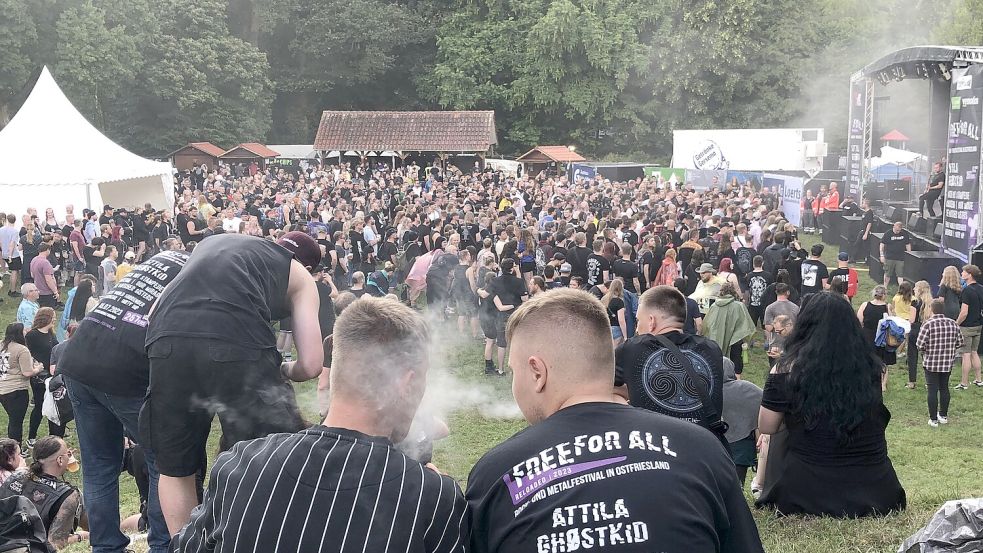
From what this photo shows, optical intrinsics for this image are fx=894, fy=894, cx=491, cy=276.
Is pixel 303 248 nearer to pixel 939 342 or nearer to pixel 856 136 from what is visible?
pixel 939 342

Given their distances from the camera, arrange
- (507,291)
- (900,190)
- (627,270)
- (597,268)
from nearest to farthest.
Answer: (507,291) → (627,270) → (597,268) → (900,190)

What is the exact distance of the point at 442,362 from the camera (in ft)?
42.0

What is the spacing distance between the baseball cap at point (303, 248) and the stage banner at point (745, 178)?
22323 millimetres

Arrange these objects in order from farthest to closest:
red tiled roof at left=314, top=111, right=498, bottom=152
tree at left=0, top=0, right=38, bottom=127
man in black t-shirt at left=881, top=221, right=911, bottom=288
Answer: red tiled roof at left=314, top=111, right=498, bottom=152, tree at left=0, top=0, right=38, bottom=127, man in black t-shirt at left=881, top=221, right=911, bottom=288

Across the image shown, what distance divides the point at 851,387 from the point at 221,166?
36.4 meters

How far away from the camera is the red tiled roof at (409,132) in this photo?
132 ft

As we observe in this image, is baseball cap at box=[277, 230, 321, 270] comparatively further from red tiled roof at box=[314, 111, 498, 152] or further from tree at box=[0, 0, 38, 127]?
tree at box=[0, 0, 38, 127]

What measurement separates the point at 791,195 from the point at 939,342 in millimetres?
14614

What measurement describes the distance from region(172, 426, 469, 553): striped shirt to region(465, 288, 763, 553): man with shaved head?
0.48 ft

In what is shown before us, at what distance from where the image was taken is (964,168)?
14656mm

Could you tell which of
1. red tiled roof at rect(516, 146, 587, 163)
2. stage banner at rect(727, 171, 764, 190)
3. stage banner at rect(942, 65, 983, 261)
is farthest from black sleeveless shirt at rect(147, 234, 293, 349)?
red tiled roof at rect(516, 146, 587, 163)

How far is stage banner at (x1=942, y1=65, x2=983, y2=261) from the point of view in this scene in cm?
1415

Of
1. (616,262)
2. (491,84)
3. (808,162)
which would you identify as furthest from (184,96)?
(616,262)

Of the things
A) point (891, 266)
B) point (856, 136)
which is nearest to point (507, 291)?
point (891, 266)
